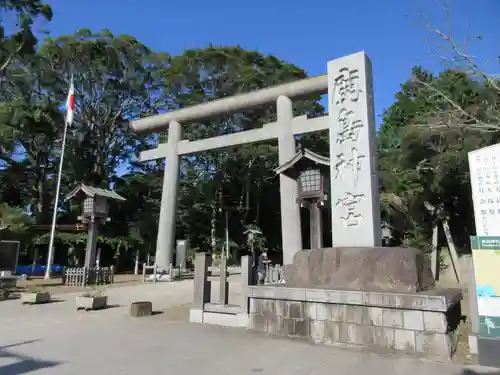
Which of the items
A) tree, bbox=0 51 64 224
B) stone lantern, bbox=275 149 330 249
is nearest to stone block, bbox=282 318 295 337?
stone lantern, bbox=275 149 330 249

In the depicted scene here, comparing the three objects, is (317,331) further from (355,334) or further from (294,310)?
(355,334)

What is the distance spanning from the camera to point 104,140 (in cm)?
2680

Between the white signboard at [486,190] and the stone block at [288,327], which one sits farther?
the stone block at [288,327]

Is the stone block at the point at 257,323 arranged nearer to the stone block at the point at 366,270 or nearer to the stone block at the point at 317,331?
the stone block at the point at 366,270

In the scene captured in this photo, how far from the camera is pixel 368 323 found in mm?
5301

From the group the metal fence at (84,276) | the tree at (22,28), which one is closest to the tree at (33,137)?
the tree at (22,28)

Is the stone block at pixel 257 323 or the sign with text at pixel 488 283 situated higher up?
the sign with text at pixel 488 283

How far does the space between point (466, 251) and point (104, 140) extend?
2286 cm

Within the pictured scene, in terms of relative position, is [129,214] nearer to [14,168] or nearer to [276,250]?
[14,168]

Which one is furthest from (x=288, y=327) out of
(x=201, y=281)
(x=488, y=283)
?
(x=488, y=283)

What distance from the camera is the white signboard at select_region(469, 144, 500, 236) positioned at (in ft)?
15.5

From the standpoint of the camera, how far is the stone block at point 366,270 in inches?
216

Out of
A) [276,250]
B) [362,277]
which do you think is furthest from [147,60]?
[362,277]

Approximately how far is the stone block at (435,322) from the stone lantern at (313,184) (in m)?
6.37
